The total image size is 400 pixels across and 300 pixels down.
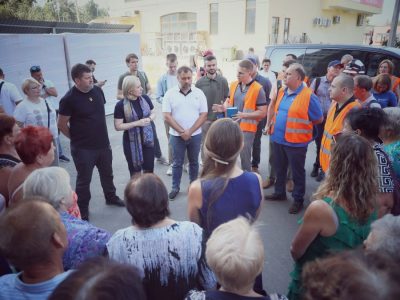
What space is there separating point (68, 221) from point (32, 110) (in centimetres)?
303

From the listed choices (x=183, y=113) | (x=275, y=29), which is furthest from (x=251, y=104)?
(x=275, y=29)

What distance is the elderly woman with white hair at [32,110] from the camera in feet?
13.8

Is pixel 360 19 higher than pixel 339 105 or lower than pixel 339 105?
higher

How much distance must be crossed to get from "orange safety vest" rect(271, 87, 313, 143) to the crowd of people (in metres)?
0.01

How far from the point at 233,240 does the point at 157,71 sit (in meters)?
18.0

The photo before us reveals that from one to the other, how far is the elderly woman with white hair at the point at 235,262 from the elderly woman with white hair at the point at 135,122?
2753 millimetres

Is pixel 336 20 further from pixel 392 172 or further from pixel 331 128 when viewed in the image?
pixel 392 172

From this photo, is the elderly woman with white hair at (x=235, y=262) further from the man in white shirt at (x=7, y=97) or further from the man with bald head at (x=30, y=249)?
the man in white shirt at (x=7, y=97)

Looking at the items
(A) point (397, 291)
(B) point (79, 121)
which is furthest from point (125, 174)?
(A) point (397, 291)

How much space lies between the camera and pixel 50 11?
92.7 ft

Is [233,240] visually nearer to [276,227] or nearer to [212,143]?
[212,143]

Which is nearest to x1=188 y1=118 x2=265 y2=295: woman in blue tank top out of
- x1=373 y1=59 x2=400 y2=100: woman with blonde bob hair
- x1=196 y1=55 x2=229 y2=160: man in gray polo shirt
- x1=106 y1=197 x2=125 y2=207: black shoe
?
x1=106 y1=197 x2=125 y2=207: black shoe

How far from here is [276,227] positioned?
12.3 feet

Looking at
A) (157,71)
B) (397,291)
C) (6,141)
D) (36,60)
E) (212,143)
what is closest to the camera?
(397,291)
